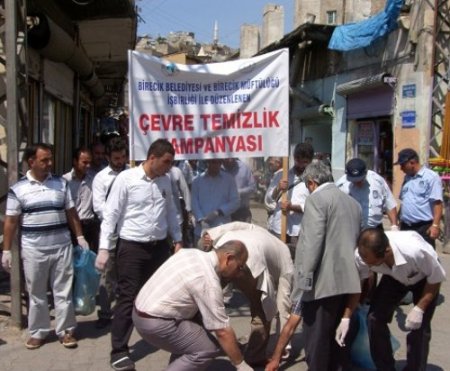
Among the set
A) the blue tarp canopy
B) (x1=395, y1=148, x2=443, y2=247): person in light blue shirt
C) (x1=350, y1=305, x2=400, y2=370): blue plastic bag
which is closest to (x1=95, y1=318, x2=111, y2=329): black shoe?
(x1=350, y1=305, x2=400, y2=370): blue plastic bag

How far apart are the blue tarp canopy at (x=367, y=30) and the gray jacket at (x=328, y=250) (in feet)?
30.1

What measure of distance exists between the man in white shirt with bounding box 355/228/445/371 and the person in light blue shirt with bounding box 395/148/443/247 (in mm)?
2406

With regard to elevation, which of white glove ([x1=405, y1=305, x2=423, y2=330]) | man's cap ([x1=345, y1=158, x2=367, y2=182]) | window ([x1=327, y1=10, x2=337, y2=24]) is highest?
window ([x1=327, y1=10, x2=337, y2=24])

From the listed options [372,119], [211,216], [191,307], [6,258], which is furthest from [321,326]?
[372,119]

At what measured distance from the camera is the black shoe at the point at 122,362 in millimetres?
4344

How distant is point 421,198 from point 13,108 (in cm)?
434

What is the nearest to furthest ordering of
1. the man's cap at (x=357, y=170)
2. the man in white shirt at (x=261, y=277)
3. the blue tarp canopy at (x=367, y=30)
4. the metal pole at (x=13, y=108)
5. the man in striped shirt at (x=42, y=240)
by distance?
the man in white shirt at (x=261, y=277) → the man in striped shirt at (x=42, y=240) → the metal pole at (x=13, y=108) → the man's cap at (x=357, y=170) → the blue tarp canopy at (x=367, y=30)

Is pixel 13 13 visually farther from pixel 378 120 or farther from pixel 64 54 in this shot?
pixel 378 120

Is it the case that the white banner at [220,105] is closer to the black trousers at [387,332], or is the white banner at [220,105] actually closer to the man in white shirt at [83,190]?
the man in white shirt at [83,190]

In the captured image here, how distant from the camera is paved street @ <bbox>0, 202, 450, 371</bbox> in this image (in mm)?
4492

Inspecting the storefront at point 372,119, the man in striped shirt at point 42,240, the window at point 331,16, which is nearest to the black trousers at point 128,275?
the man in striped shirt at point 42,240

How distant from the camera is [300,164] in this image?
5.87 meters

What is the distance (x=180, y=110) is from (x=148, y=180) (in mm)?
1124

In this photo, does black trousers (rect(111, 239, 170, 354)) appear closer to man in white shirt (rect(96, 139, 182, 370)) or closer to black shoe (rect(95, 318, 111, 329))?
man in white shirt (rect(96, 139, 182, 370))
